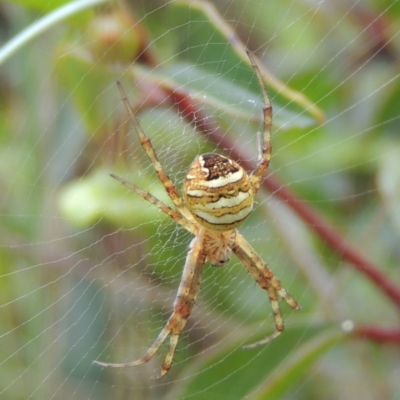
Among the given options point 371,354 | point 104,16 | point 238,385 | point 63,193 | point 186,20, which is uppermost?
point 104,16

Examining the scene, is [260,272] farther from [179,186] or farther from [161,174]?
[161,174]

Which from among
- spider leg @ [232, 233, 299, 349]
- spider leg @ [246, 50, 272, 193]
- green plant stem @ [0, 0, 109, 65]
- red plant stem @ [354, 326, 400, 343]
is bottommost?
red plant stem @ [354, 326, 400, 343]

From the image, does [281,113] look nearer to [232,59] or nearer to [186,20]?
A: [232,59]


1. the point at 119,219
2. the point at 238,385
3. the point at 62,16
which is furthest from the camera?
the point at 238,385

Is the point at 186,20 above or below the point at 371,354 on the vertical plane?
above

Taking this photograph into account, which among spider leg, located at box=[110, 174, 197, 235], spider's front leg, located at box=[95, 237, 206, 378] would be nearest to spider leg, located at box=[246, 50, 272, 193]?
spider leg, located at box=[110, 174, 197, 235]

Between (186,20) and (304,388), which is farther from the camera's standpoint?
(304,388)

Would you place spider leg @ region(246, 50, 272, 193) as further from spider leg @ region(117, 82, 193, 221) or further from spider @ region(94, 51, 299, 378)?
spider leg @ region(117, 82, 193, 221)

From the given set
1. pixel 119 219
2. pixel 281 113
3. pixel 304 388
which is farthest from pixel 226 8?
pixel 304 388

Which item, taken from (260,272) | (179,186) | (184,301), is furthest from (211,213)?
(260,272)
